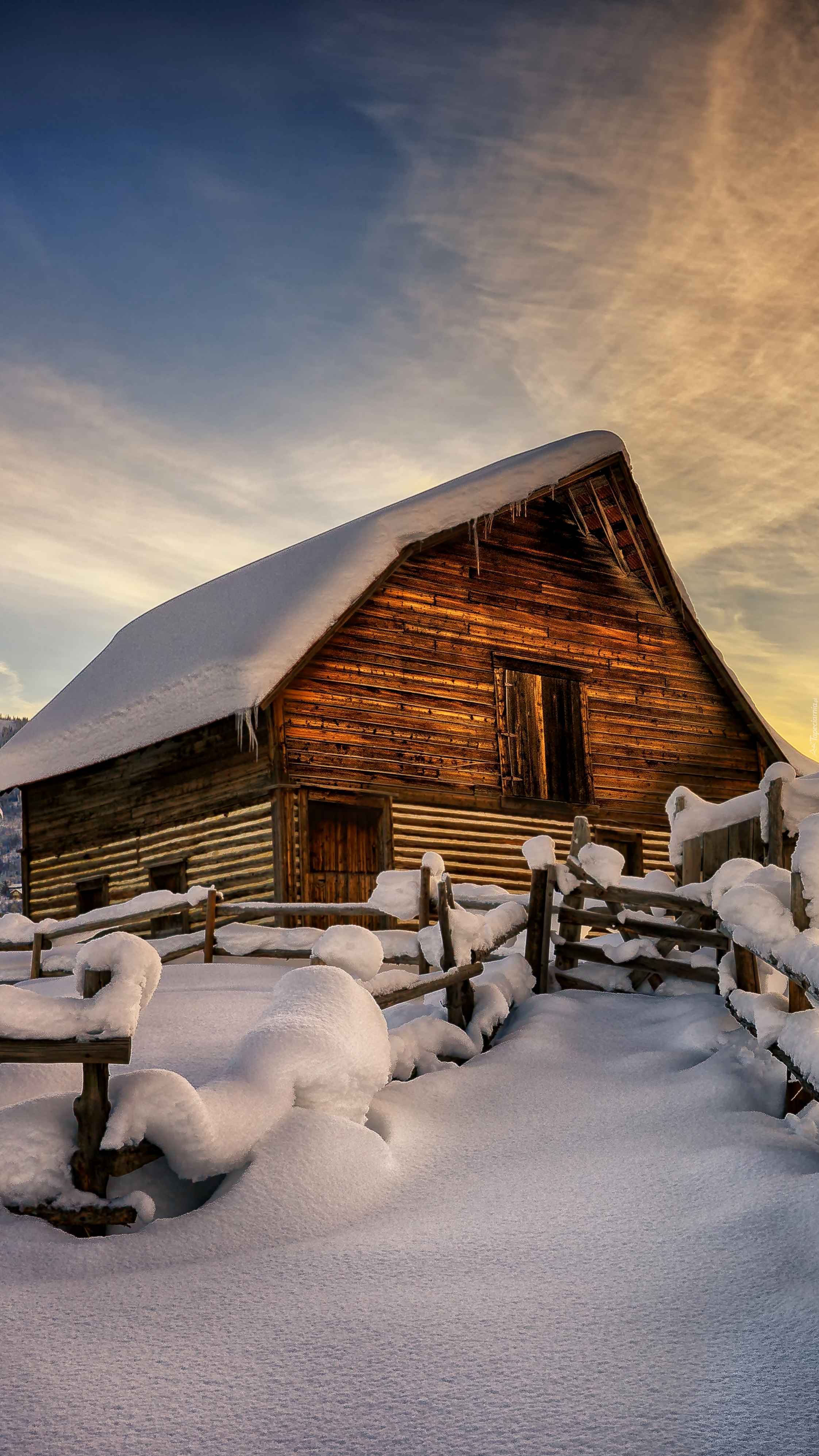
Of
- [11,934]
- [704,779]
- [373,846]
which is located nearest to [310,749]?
[373,846]

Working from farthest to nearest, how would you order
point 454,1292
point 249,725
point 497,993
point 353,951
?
point 249,725
point 497,993
point 353,951
point 454,1292

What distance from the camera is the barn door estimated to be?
1595cm

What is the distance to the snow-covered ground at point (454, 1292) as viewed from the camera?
255cm

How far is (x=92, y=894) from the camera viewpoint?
1931 cm

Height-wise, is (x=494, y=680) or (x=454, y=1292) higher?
(x=494, y=680)

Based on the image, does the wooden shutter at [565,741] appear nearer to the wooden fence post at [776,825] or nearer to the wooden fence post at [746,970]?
the wooden fence post at [776,825]

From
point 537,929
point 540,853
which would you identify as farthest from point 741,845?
point 537,929

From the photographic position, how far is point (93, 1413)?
2609 mm

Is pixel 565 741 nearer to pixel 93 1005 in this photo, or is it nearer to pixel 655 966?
pixel 655 966

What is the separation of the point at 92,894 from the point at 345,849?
5.67 metres

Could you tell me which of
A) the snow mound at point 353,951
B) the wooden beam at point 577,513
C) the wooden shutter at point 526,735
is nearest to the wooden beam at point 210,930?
the snow mound at point 353,951

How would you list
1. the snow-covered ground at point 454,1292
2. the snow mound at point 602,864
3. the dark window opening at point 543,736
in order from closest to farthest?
the snow-covered ground at point 454,1292 → the snow mound at point 602,864 → the dark window opening at point 543,736

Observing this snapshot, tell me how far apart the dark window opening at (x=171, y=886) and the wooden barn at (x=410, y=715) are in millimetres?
50

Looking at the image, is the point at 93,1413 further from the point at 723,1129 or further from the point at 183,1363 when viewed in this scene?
the point at 723,1129
